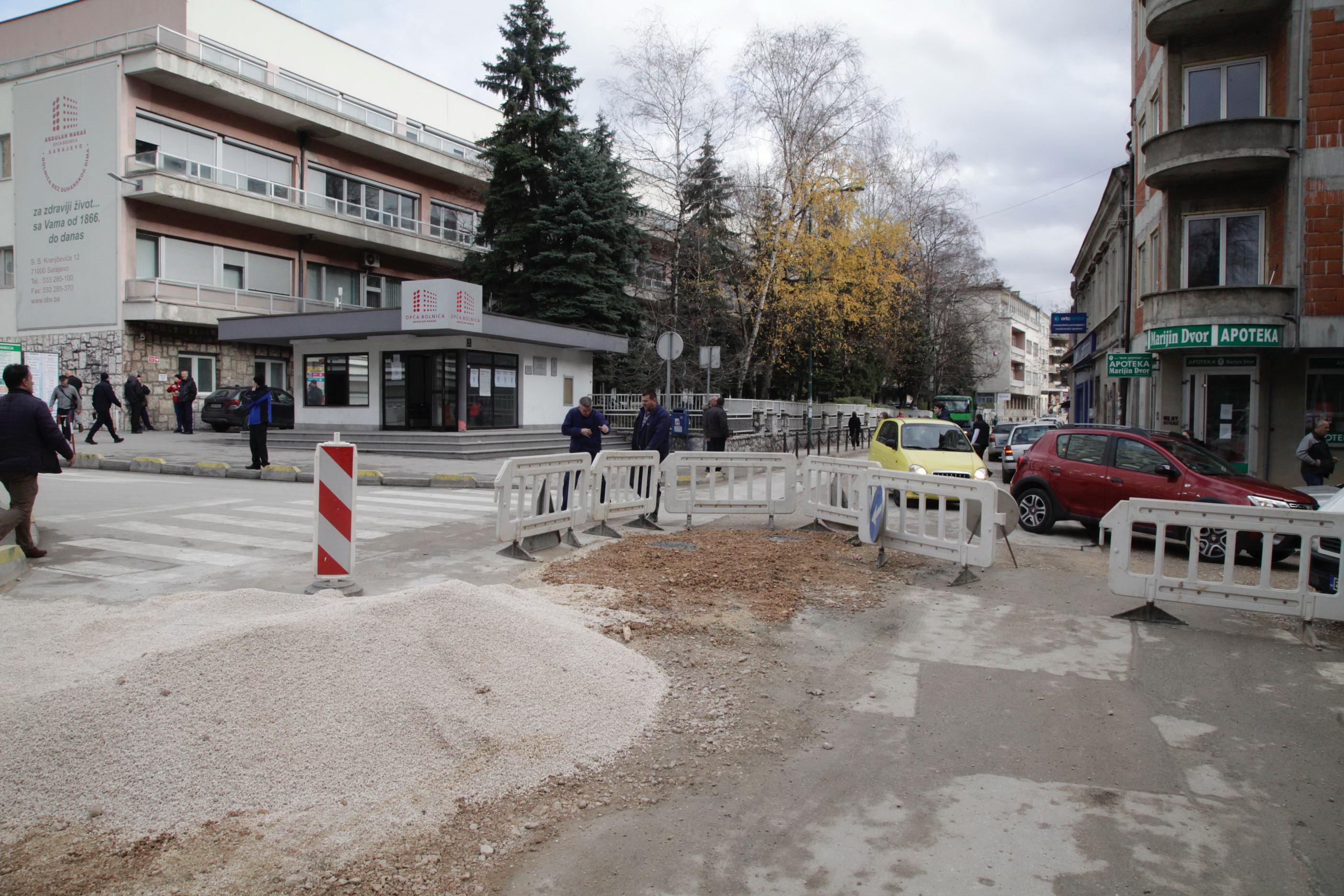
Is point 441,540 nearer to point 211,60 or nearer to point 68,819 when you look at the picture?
point 68,819

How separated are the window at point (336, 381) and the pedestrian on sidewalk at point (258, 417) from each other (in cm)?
886

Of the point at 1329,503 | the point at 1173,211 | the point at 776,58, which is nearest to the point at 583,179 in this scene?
the point at 776,58

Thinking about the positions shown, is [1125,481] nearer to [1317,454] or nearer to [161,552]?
[1317,454]

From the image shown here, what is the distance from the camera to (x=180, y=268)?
95.1ft

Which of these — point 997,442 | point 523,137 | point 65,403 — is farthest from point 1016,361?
point 65,403

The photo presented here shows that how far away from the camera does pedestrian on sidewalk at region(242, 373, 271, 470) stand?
1596 centimetres

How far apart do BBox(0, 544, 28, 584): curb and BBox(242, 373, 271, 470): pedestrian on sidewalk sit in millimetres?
8263

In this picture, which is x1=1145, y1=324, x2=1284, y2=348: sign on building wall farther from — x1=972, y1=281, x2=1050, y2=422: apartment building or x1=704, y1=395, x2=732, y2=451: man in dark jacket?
x1=972, y1=281, x2=1050, y2=422: apartment building

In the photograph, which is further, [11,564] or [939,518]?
[939,518]

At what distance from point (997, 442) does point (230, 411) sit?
1050 inches

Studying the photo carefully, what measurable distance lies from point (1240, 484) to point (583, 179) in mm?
24681

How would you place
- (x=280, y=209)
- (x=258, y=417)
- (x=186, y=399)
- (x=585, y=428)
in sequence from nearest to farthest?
1. (x=585, y=428)
2. (x=258, y=417)
3. (x=186, y=399)
4. (x=280, y=209)

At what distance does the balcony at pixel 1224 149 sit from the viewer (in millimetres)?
18609

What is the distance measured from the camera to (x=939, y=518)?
8.53 meters
